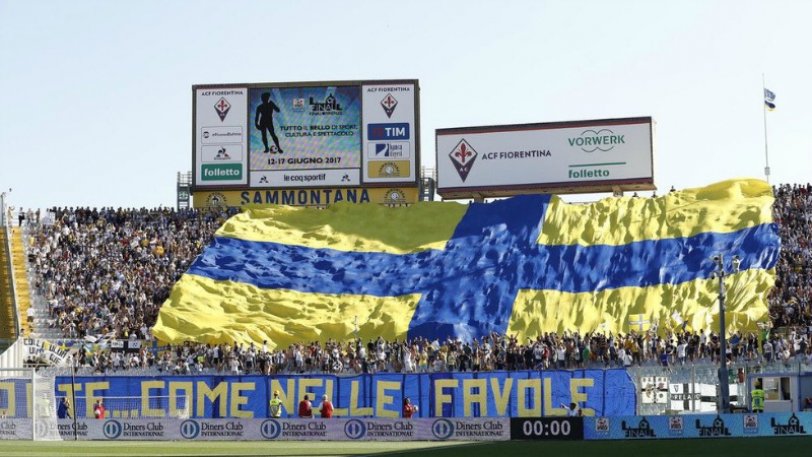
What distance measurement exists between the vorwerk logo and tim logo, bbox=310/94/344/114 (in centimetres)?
1347

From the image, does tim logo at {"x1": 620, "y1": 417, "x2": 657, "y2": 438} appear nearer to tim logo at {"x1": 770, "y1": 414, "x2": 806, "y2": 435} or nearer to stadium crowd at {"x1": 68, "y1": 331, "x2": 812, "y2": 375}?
tim logo at {"x1": 770, "y1": 414, "x2": 806, "y2": 435}

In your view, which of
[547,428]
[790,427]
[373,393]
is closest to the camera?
[790,427]

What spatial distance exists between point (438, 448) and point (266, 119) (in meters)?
41.1

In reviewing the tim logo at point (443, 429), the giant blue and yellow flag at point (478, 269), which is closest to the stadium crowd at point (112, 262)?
the giant blue and yellow flag at point (478, 269)

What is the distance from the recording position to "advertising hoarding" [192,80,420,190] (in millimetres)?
72250

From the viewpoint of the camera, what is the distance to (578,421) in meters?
39.2

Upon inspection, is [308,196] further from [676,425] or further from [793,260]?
[676,425]

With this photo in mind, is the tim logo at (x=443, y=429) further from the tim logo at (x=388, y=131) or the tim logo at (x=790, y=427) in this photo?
the tim logo at (x=388, y=131)

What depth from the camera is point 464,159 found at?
71.9 m

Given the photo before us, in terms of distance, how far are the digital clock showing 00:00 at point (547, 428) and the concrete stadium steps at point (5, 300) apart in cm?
2787

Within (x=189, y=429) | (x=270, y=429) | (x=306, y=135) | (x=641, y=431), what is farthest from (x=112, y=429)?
(x=306, y=135)

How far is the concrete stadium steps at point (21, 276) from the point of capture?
59678mm

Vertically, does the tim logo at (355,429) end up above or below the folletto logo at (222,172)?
below

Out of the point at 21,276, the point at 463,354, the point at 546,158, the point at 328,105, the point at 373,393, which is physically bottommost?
the point at 373,393
